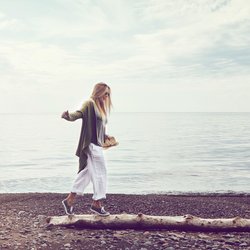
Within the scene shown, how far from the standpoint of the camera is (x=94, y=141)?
9727 mm

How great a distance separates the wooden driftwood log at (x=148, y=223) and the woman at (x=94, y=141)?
1.07 feet

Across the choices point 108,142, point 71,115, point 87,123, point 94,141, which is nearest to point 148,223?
point 108,142

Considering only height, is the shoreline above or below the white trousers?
below

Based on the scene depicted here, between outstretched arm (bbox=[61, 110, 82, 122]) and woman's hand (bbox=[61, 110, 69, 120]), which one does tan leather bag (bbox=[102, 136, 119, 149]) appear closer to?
outstretched arm (bbox=[61, 110, 82, 122])

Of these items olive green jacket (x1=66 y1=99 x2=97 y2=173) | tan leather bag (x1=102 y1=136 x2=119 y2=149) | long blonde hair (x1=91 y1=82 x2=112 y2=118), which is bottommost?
tan leather bag (x1=102 y1=136 x2=119 y2=149)

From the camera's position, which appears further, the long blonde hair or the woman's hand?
the long blonde hair

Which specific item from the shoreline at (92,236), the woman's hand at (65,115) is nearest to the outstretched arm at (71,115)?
the woman's hand at (65,115)

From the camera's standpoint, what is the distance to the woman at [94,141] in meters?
9.64

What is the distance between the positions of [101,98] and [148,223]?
288cm

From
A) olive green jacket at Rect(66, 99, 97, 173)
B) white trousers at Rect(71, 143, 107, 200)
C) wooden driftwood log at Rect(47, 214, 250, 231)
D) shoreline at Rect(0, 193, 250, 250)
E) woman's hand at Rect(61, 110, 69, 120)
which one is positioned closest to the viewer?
shoreline at Rect(0, 193, 250, 250)

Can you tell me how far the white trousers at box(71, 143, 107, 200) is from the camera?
9.73 meters

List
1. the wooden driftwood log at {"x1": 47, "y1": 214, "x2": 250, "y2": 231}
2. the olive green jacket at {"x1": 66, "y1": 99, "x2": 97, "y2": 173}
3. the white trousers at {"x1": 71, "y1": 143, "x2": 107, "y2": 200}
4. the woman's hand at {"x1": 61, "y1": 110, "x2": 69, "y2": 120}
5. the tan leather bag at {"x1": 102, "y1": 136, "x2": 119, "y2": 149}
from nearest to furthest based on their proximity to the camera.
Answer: the woman's hand at {"x1": 61, "y1": 110, "x2": 69, "y2": 120}
the wooden driftwood log at {"x1": 47, "y1": 214, "x2": 250, "y2": 231}
the olive green jacket at {"x1": 66, "y1": 99, "x2": 97, "y2": 173}
the white trousers at {"x1": 71, "y1": 143, "x2": 107, "y2": 200}
the tan leather bag at {"x1": 102, "y1": 136, "x2": 119, "y2": 149}

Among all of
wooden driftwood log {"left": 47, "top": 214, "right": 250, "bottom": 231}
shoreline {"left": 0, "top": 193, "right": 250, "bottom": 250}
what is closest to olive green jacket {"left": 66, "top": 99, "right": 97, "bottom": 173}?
wooden driftwood log {"left": 47, "top": 214, "right": 250, "bottom": 231}

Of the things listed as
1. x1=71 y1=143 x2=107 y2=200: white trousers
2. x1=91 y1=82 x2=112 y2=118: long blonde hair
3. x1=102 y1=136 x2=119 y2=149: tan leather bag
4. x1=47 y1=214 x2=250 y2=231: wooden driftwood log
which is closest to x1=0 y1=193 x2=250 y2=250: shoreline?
x1=47 y1=214 x2=250 y2=231: wooden driftwood log
